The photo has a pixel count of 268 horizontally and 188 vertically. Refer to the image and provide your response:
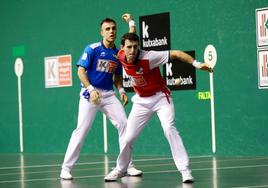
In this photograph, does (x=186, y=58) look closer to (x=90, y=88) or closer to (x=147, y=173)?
(x=90, y=88)

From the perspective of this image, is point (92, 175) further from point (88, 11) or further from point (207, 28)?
point (88, 11)

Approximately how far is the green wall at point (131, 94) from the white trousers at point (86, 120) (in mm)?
3109

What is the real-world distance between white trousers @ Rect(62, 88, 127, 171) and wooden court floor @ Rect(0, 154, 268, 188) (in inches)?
10.5

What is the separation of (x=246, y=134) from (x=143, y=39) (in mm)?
2591

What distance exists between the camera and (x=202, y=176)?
8859mm

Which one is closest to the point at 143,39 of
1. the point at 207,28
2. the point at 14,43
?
the point at 207,28

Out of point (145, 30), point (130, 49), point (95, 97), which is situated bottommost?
point (95, 97)

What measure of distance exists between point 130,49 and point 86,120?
1173 millimetres

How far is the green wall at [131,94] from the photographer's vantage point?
11961mm

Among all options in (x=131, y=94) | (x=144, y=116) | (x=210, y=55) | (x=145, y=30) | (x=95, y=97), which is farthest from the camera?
(x=131, y=94)

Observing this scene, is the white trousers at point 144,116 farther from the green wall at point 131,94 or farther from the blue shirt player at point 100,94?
the green wall at point 131,94

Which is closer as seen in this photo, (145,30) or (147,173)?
(147,173)

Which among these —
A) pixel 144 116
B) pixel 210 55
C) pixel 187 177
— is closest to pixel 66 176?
pixel 144 116

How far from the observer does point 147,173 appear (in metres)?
9.68
